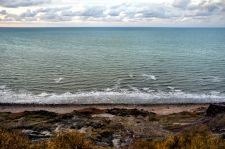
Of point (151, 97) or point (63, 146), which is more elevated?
point (63, 146)

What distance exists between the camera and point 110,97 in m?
66.6

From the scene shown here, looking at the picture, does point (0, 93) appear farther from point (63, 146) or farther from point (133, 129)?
point (63, 146)

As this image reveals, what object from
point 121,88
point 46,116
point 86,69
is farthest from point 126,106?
point 86,69

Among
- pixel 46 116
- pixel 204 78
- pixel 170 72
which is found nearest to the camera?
pixel 46 116

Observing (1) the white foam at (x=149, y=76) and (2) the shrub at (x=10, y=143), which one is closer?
(2) the shrub at (x=10, y=143)

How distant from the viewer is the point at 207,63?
108375 mm

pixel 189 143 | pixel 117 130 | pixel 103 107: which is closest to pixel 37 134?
pixel 117 130

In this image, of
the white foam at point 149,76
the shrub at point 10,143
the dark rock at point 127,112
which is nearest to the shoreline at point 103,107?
the dark rock at point 127,112

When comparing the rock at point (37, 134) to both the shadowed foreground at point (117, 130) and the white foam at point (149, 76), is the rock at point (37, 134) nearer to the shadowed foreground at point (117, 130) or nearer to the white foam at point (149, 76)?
the shadowed foreground at point (117, 130)

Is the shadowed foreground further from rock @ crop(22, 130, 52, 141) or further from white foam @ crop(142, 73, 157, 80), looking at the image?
white foam @ crop(142, 73, 157, 80)

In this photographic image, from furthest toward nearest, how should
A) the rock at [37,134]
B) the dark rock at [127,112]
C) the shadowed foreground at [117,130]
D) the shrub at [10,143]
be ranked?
the dark rock at [127,112]
the rock at [37,134]
the shadowed foreground at [117,130]
the shrub at [10,143]

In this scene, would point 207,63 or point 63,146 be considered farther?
point 207,63

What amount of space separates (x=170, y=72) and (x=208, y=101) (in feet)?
81.9

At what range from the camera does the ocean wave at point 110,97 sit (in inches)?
2530
